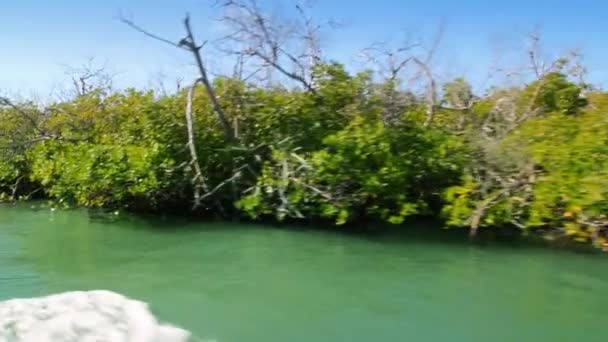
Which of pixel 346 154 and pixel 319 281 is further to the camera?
pixel 346 154

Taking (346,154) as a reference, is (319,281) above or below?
below

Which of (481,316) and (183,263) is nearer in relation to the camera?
(481,316)

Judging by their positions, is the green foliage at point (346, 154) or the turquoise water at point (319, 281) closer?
the turquoise water at point (319, 281)

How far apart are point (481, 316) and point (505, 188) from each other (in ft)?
10.6

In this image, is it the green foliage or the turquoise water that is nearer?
the turquoise water

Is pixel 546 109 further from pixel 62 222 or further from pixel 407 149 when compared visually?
pixel 62 222

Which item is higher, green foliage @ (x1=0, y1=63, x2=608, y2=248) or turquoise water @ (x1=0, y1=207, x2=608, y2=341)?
green foliage @ (x1=0, y1=63, x2=608, y2=248)

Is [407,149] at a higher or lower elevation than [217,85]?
lower

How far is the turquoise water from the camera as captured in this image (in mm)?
5242

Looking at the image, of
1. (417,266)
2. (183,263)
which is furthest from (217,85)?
(417,266)

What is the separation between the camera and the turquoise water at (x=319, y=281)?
5242 millimetres

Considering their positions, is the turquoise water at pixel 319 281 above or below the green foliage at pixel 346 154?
below

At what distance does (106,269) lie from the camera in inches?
284

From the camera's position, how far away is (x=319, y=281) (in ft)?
22.1
